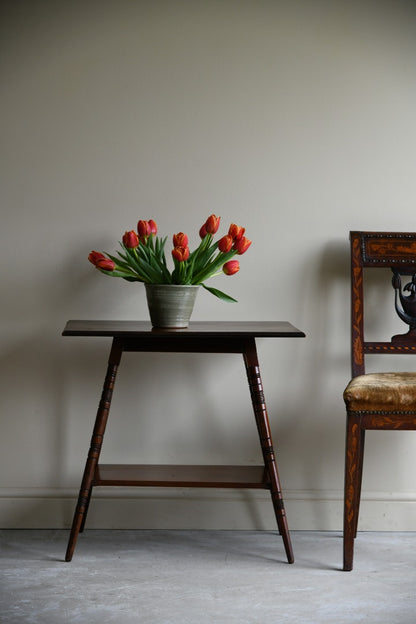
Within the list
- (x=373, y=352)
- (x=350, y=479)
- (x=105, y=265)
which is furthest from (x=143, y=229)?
(x=350, y=479)

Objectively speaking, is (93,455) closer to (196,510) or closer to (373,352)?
(196,510)

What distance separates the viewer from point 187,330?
205 centimetres

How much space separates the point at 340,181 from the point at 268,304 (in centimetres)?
48

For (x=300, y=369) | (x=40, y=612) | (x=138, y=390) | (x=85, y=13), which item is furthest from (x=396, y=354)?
(x=85, y=13)

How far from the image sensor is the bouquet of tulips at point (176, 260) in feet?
6.99

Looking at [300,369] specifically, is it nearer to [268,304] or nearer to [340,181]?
[268,304]

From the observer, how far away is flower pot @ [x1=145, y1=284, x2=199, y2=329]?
210 cm

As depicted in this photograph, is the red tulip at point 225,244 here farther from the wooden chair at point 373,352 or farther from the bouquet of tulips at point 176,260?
the wooden chair at point 373,352

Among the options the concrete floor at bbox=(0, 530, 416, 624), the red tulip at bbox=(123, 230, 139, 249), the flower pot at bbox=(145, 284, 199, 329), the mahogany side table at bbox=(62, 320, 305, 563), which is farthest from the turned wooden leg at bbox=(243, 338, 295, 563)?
the red tulip at bbox=(123, 230, 139, 249)

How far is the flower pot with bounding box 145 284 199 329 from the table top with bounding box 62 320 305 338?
0.04 m

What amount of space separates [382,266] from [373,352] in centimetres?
28

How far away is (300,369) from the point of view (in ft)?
8.00

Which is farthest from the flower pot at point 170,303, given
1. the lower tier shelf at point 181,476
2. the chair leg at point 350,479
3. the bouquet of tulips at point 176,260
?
the chair leg at point 350,479

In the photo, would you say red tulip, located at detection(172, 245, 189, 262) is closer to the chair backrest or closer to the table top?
the table top
